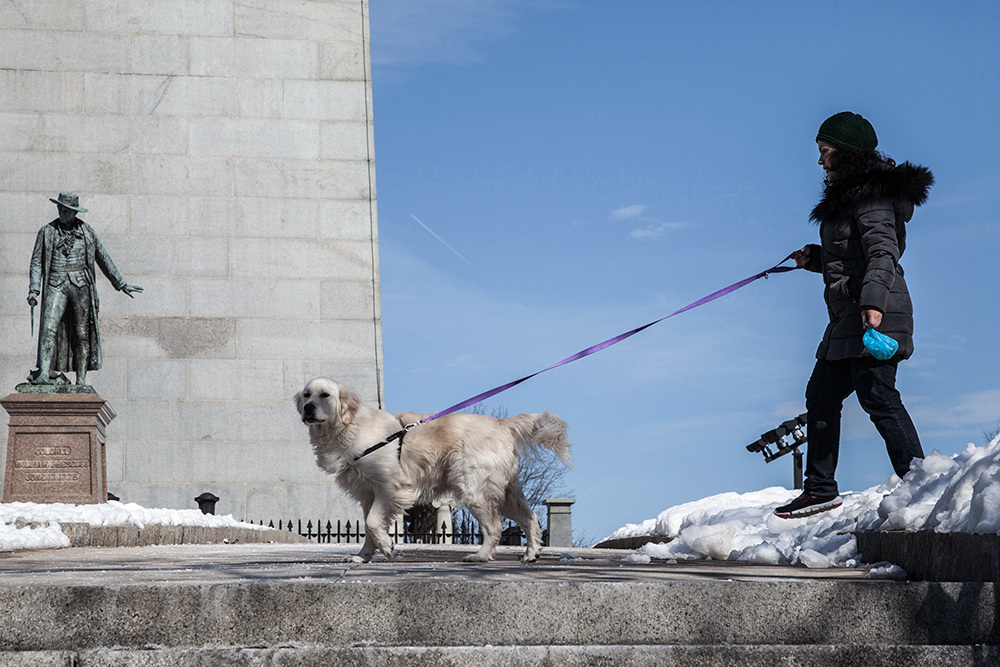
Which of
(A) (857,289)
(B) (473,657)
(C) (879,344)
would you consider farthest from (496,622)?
(A) (857,289)

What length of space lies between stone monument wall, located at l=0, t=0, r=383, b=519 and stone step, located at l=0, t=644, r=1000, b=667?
17.6 metres

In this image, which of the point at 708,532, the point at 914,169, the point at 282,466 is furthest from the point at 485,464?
the point at 282,466

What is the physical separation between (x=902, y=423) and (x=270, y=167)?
1839 centimetres

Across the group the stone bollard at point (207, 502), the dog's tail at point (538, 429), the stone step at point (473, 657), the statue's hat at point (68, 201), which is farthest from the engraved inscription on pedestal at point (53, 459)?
the stone step at point (473, 657)

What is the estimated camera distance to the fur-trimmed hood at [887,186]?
6.25 meters

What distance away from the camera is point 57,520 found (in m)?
11.6

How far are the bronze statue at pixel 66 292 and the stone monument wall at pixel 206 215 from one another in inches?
187

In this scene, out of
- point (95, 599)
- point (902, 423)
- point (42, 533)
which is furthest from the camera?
point (42, 533)

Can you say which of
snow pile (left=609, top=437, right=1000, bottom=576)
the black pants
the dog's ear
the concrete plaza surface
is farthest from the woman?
the dog's ear

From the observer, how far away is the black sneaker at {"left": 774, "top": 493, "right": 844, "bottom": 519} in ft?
21.4

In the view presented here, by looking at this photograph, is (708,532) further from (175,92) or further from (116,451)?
(175,92)

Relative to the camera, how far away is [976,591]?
13.1ft

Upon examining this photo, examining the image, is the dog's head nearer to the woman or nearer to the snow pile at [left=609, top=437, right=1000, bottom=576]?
the snow pile at [left=609, top=437, right=1000, bottom=576]

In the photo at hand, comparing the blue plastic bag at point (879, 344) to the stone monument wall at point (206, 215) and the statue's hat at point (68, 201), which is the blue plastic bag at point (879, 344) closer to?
the statue's hat at point (68, 201)
